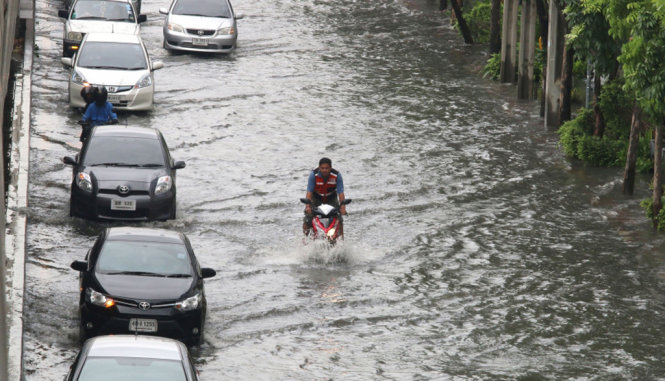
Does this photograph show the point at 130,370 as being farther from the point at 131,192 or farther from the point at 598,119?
the point at 598,119

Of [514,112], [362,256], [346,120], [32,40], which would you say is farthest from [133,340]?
[32,40]

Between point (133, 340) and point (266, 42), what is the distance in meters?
29.0

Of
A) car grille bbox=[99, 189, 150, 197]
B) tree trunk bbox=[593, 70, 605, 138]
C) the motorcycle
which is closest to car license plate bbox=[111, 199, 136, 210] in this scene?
car grille bbox=[99, 189, 150, 197]

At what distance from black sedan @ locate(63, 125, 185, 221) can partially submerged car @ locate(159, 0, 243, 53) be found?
50.1 ft

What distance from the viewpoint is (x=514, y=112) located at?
3203cm

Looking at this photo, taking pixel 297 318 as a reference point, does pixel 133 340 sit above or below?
above

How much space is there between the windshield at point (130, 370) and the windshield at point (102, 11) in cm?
2483

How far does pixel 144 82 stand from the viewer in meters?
30.0

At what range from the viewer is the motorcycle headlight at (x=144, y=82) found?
29766 millimetres

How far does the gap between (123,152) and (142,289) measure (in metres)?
6.71

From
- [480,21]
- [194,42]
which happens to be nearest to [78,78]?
[194,42]

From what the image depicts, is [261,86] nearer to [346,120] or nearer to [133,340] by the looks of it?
[346,120]

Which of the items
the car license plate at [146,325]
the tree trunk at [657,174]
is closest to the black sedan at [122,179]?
the car license plate at [146,325]

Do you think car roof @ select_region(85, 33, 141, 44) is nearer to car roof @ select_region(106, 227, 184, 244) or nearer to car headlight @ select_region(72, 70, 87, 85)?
car headlight @ select_region(72, 70, 87, 85)
